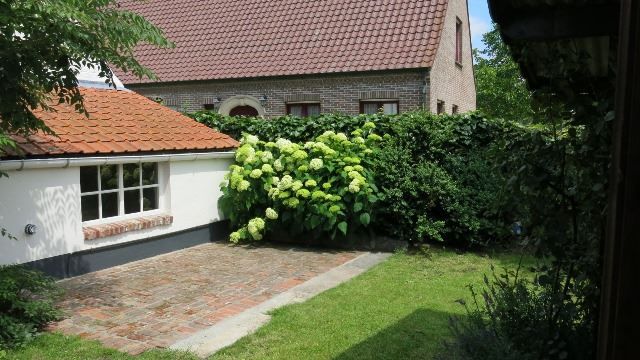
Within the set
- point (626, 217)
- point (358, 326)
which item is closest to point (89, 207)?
point (358, 326)

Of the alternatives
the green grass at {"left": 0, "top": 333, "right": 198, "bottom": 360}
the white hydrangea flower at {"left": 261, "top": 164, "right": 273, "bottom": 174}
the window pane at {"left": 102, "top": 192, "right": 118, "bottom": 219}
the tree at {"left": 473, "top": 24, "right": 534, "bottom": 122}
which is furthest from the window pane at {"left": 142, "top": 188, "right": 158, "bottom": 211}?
the tree at {"left": 473, "top": 24, "right": 534, "bottom": 122}

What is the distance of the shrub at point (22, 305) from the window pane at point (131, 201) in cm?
333

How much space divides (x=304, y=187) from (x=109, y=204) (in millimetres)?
3561

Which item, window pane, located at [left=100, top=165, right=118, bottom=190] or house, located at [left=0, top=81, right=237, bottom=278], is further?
window pane, located at [left=100, top=165, right=118, bottom=190]

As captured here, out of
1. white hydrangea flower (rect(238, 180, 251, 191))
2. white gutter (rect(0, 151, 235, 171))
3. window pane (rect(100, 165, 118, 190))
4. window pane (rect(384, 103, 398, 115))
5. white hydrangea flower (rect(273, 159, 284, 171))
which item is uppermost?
window pane (rect(384, 103, 398, 115))

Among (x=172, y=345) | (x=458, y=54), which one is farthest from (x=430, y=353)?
(x=458, y=54)

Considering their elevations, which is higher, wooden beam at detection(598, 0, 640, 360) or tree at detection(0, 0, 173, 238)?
tree at detection(0, 0, 173, 238)

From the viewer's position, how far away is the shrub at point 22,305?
5223 mm

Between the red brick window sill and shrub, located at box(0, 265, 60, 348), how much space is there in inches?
83.8

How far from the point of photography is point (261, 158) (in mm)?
10758

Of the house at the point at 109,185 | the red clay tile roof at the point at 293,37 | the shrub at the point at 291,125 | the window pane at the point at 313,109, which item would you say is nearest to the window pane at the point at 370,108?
the red clay tile roof at the point at 293,37

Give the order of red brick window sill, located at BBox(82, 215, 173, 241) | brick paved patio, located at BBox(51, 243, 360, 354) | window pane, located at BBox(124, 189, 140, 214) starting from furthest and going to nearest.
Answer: window pane, located at BBox(124, 189, 140, 214)
red brick window sill, located at BBox(82, 215, 173, 241)
brick paved patio, located at BBox(51, 243, 360, 354)

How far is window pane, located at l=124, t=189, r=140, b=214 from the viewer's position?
30.8 ft

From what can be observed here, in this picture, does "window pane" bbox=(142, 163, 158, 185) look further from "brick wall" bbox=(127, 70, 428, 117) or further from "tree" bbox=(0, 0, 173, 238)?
"brick wall" bbox=(127, 70, 428, 117)
